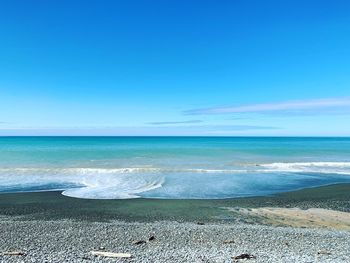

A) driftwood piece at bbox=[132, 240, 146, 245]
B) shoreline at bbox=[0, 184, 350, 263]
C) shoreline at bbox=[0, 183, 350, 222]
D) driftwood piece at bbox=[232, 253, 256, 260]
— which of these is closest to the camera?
driftwood piece at bbox=[232, 253, 256, 260]

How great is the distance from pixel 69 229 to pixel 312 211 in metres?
10.7

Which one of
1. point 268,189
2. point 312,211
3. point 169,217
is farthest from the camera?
point 268,189

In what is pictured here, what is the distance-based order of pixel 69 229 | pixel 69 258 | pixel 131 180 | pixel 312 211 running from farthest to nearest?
pixel 131 180
pixel 312 211
pixel 69 229
pixel 69 258

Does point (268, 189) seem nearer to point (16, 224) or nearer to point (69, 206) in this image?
point (69, 206)

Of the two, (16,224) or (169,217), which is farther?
(169,217)

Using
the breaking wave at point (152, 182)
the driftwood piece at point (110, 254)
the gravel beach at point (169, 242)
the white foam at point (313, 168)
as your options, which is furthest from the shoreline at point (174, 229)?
the white foam at point (313, 168)

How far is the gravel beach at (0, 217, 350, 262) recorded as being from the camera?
768 centimetres

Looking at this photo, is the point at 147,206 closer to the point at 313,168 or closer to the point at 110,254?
the point at 110,254

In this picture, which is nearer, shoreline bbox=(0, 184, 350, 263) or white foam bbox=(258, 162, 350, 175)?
shoreline bbox=(0, 184, 350, 263)

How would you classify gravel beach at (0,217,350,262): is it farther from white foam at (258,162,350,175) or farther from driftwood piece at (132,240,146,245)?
white foam at (258,162,350,175)

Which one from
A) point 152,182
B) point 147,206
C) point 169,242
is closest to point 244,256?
point 169,242

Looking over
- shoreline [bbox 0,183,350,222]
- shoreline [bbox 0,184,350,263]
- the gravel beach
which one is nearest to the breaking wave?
shoreline [bbox 0,183,350,222]

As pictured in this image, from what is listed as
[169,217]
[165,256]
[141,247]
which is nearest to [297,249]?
[165,256]

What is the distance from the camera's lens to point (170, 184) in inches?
788
